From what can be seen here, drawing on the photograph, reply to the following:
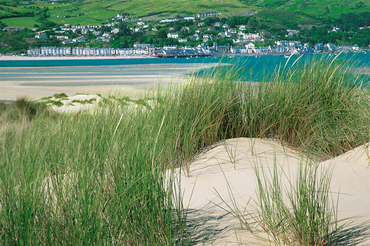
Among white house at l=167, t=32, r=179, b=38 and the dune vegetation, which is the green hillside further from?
the dune vegetation

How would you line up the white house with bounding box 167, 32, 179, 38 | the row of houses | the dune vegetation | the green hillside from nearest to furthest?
the dune vegetation < the row of houses < the white house with bounding box 167, 32, 179, 38 < the green hillside

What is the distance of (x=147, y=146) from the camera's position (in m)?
1.71

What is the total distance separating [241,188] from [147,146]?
777mm

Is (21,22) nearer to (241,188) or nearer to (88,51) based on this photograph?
(88,51)

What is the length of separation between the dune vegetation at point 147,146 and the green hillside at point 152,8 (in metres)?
118

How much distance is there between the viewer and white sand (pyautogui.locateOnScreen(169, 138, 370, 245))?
5.27 ft

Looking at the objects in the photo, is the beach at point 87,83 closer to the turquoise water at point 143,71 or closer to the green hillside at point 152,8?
the turquoise water at point 143,71

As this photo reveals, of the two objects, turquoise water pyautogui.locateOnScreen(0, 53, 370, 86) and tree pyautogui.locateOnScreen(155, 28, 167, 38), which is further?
tree pyautogui.locateOnScreen(155, 28, 167, 38)

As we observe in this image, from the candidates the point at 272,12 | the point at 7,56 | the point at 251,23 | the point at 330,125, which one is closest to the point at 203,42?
the point at 251,23

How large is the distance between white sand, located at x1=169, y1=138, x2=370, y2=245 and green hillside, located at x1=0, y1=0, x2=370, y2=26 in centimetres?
11892

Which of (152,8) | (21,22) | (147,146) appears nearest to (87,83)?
(147,146)

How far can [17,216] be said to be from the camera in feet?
4.26

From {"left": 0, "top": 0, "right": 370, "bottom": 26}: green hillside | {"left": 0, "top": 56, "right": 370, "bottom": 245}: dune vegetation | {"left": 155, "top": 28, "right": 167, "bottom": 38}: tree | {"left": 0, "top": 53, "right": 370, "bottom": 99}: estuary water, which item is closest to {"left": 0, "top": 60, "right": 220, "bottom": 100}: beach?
{"left": 0, "top": 53, "right": 370, "bottom": 99}: estuary water

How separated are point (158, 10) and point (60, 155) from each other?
141 meters
